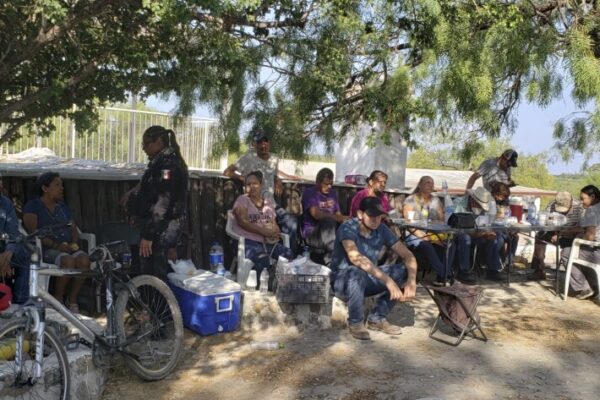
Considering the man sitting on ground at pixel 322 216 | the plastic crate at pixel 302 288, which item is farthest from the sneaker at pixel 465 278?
the plastic crate at pixel 302 288

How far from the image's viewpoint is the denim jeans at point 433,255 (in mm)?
6727

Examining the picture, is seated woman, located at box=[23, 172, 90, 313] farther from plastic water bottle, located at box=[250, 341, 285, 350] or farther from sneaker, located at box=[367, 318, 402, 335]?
sneaker, located at box=[367, 318, 402, 335]

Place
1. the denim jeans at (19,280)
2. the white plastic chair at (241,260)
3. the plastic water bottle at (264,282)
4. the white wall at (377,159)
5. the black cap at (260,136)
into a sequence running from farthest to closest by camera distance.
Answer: the white wall at (377,159) → the black cap at (260,136) → the white plastic chair at (241,260) → the plastic water bottle at (264,282) → the denim jeans at (19,280)

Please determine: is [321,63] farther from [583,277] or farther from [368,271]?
[583,277]

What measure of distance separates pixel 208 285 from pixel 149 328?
34.6 inches

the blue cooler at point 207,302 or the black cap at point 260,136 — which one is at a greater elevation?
the black cap at point 260,136

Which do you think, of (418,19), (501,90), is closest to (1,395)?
(418,19)

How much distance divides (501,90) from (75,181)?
4170 mm

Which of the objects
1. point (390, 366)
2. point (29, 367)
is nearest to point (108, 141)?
point (390, 366)

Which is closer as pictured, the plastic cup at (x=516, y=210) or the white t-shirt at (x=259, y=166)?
the white t-shirt at (x=259, y=166)

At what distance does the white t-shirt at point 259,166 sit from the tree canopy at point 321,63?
12.0 inches

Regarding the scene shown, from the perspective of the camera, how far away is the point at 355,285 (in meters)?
4.86

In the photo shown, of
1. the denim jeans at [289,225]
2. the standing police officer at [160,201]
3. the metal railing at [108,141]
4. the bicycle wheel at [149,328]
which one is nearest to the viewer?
the bicycle wheel at [149,328]

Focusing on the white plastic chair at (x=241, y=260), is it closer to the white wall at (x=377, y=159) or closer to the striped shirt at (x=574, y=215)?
the white wall at (x=377, y=159)
